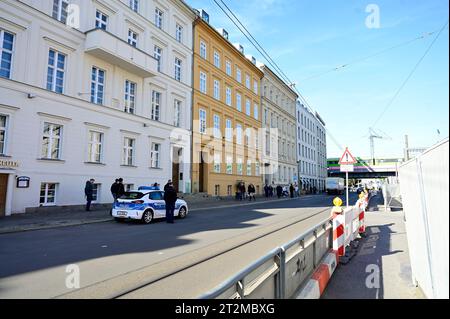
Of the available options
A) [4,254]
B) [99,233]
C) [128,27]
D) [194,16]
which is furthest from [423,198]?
[194,16]

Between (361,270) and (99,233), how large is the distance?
8.19m

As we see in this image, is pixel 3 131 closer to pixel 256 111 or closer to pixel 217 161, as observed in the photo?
pixel 217 161

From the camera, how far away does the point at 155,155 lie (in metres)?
25.5

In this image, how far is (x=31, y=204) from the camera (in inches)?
631

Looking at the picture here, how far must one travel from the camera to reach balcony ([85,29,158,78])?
1914 centimetres

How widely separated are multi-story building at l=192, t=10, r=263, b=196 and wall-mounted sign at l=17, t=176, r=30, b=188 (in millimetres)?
15170

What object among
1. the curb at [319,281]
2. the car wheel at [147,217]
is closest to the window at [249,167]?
the car wheel at [147,217]

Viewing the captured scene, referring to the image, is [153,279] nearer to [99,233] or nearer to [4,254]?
[4,254]

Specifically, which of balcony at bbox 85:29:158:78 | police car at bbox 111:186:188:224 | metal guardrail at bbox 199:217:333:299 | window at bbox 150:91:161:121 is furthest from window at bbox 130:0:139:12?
metal guardrail at bbox 199:217:333:299

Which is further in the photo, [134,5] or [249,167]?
[249,167]

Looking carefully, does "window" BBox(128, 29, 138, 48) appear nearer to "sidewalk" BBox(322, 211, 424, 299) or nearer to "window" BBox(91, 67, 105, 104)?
"window" BBox(91, 67, 105, 104)

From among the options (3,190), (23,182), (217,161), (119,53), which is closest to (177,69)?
(119,53)

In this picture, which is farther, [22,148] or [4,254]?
[22,148]

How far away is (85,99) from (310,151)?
5589 centimetres
